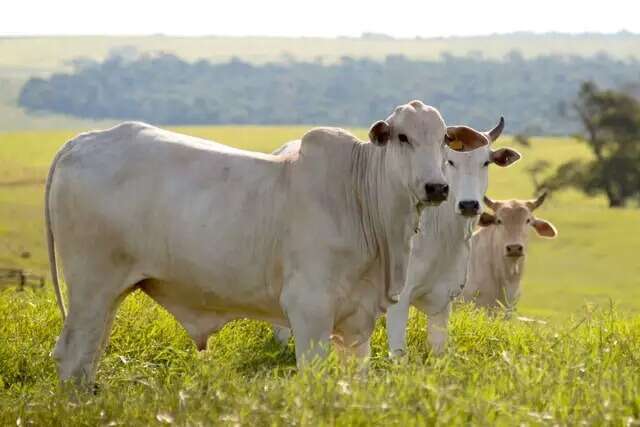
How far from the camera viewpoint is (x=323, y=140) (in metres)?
8.35

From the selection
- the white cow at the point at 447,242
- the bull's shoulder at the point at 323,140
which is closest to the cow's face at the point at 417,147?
the bull's shoulder at the point at 323,140

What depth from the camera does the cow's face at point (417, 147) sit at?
25.4 ft

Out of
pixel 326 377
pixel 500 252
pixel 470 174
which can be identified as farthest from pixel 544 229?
pixel 326 377

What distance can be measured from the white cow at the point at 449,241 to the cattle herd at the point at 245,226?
224cm

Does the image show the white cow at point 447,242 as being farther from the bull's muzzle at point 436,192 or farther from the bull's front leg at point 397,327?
the bull's muzzle at point 436,192

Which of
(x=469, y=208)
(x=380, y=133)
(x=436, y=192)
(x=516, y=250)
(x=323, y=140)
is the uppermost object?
(x=380, y=133)

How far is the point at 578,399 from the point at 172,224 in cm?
279

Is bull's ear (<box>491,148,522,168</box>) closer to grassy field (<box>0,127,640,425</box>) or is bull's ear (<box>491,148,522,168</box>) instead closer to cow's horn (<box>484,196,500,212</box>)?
grassy field (<box>0,127,640,425</box>)

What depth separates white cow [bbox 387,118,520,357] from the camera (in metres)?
10.8

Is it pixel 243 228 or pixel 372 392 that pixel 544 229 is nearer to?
pixel 243 228

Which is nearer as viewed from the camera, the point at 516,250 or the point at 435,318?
the point at 435,318

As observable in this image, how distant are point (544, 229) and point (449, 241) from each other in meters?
3.39

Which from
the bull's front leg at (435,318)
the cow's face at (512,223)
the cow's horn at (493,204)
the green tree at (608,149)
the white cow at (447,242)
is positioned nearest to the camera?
the bull's front leg at (435,318)

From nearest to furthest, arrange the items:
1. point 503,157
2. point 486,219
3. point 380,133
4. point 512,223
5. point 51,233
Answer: point 380,133 < point 51,233 < point 503,157 < point 486,219 < point 512,223
